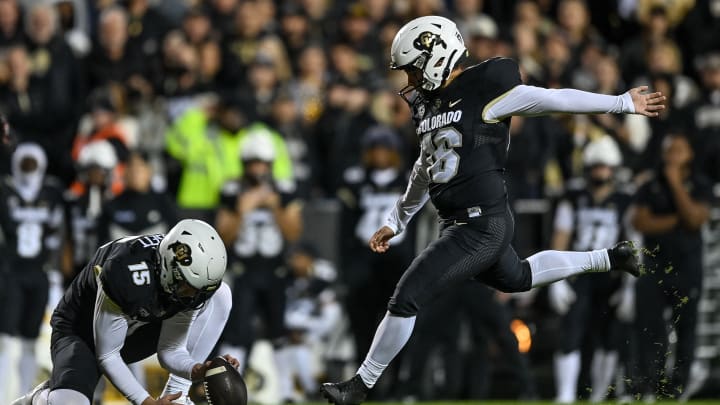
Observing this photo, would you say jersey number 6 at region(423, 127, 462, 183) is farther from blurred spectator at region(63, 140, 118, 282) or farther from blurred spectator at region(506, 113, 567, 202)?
blurred spectator at region(63, 140, 118, 282)

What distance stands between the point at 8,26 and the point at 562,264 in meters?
6.55

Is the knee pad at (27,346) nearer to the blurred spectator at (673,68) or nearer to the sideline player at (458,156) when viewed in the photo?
the sideline player at (458,156)

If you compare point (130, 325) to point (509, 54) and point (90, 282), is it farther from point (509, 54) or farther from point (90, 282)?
point (509, 54)

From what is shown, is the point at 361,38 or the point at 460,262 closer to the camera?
the point at 460,262

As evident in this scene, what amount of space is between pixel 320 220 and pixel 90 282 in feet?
16.5

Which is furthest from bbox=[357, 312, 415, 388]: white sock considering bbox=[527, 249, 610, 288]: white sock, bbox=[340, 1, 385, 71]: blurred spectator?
bbox=[340, 1, 385, 71]: blurred spectator

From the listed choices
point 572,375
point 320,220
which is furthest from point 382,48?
point 572,375

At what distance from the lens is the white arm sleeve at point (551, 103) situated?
7379 millimetres

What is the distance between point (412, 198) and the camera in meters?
8.11

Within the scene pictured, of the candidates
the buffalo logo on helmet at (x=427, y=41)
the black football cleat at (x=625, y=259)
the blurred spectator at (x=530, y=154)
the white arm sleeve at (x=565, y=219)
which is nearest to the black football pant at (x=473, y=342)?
the white arm sleeve at (x=565, y=219)

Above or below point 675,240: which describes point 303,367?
below

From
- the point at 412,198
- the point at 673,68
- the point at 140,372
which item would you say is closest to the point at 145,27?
the point at 140,372

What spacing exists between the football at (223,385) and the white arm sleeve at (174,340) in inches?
15.9

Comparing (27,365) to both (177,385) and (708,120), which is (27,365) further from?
(708,120)
